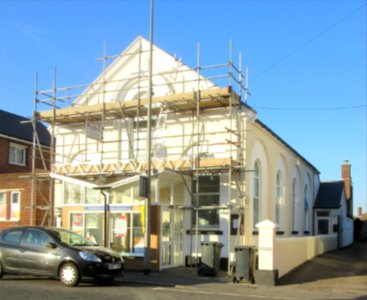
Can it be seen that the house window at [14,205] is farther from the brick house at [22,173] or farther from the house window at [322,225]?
the house window at [322,225]

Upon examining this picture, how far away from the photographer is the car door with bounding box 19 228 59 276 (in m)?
13.4

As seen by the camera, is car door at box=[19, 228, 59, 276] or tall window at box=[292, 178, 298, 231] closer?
car door at box=[19, 228, 59, 276]

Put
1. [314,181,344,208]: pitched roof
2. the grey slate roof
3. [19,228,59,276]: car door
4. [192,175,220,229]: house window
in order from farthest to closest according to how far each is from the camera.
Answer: the grey slate roof, [314,181,344,208]: pitched roof, [192,175,220,229]: house window, [19,228,59,276]: car door

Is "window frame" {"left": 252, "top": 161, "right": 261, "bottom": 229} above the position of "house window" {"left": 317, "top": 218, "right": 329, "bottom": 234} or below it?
above

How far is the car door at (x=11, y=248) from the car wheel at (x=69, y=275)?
1493 mm

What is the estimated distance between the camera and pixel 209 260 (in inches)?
643

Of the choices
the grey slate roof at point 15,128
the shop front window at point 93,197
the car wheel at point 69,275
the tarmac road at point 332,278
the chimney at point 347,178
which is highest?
the grey slate roof at point 15,128

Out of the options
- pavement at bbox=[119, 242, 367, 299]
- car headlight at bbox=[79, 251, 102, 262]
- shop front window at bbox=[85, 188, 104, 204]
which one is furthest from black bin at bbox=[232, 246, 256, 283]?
shop front window at bbox=[85, 188, 104, 204]

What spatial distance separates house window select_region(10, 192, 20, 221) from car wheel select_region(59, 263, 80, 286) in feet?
45.2

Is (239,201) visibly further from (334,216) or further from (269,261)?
(334,216)

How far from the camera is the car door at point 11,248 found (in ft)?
45.6

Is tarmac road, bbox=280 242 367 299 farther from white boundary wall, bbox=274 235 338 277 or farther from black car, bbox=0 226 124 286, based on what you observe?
black car, bbox=0 226 124 286

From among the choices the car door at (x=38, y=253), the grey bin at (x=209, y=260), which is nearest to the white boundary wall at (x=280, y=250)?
the grey bin at (x=209, y=260)

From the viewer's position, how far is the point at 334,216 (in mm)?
34188
